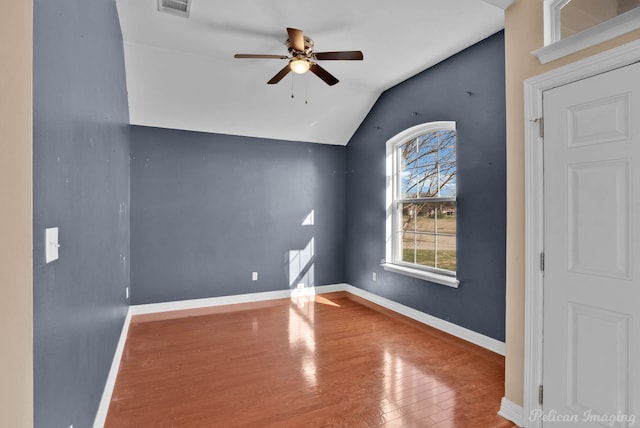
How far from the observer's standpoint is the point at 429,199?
4129 millimetres

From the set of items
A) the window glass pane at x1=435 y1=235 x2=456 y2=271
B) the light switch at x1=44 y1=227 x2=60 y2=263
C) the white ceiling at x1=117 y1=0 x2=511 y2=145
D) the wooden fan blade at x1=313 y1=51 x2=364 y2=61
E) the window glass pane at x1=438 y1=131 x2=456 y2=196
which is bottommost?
the window glass pane at x1=435 y1=235 x2=456 y2=271

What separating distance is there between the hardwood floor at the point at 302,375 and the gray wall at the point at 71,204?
0.59m

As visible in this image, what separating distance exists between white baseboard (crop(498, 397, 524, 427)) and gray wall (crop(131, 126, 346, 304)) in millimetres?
3526

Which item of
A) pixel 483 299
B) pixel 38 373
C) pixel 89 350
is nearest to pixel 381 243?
pixel 483 299

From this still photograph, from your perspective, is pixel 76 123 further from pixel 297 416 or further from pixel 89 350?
pixel 297 416

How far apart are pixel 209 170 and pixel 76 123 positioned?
3.46 metres

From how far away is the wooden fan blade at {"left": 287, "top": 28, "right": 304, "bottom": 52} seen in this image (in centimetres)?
260

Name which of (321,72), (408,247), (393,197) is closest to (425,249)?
(408,247)

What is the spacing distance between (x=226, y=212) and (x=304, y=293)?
1789 mm

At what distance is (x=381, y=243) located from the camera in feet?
15.9

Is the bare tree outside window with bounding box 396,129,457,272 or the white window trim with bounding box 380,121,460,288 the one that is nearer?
the bare tree outside window with bounding box 396,129,457,272

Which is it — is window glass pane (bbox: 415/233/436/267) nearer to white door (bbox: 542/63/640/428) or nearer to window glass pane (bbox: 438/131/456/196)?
window glass pane (bbox: 438/131/456/196)

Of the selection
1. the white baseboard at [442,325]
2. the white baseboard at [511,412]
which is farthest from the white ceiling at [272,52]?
the white baseboard at [442,325]

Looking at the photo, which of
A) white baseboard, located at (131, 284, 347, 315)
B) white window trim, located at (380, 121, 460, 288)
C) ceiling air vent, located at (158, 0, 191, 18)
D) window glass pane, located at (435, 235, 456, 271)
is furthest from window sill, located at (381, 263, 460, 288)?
ceiling air vent, located at (158, 0, 191, 18)
